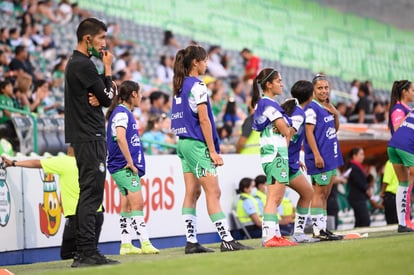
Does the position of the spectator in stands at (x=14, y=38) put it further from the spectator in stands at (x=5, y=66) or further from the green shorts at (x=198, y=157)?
the green shorts at (x=198, y=157)

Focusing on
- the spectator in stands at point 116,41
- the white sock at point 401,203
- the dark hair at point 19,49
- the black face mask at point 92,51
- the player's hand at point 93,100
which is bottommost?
the white sock at point 401,203

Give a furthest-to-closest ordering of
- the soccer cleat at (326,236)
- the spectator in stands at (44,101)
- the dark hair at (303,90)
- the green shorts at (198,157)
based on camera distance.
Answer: the spectator in stands at (44,101), the dark hair at (303,90), the soccer cleat at (326,236), the green shorts at (198,157)

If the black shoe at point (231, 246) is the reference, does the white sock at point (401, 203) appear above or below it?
above

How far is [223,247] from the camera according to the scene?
31.6ft

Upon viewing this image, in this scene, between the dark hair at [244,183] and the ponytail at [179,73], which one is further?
the dark hair at [244,183]

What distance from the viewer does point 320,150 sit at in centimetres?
1155

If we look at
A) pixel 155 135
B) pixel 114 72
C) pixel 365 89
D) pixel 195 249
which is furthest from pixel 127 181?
pixel 365 89

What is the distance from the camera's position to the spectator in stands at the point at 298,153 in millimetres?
10953

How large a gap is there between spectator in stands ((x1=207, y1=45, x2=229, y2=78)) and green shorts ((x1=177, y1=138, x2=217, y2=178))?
49.1 ft

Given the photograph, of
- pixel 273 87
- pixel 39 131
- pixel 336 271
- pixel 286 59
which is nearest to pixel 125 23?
pixel 286 59

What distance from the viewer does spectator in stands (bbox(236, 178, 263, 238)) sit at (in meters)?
15.0

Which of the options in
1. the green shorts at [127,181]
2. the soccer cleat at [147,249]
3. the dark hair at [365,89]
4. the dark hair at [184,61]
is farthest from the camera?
the dark hair at [365,89]

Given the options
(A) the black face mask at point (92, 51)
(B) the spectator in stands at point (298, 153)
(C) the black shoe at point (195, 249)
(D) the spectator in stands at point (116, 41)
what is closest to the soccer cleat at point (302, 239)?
(B) the spectator in stands at point (298, 153)

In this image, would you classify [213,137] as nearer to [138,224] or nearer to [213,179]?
[213,179]
